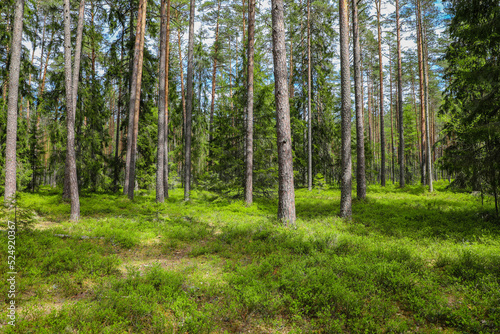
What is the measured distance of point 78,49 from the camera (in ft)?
31.9

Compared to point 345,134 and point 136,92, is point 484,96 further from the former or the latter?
point 136,92

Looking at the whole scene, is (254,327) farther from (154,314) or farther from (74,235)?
(74,235)

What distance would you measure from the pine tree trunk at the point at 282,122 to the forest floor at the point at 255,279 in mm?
772

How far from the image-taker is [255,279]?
14.7ft

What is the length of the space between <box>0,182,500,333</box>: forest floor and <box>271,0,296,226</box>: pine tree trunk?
2.53 feet

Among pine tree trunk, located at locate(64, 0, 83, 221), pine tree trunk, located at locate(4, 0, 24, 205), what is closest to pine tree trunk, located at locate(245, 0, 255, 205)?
pine tree trunk, located at locate(64, 0, 83, 221)

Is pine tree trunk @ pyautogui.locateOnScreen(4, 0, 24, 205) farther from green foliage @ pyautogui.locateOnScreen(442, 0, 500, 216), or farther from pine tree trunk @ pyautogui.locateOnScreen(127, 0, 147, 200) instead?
green foliage @ pyautogui.locateOnScreen(442, 0, 500, 216)

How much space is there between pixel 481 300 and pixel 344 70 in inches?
327

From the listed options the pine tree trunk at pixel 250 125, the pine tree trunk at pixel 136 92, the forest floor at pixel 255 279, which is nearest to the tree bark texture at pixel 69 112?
the forest floor at pixel 255 279

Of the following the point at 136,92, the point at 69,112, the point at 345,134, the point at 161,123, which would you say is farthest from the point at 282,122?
the point at 136,92

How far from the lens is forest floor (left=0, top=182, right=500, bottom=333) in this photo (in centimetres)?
333

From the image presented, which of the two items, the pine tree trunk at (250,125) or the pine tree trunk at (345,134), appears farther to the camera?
the pine tree trunk at (250,125)

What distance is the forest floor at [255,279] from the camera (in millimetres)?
3330

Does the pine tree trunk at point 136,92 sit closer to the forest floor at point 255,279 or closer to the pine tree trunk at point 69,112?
the pine tree trunk at point 69,112
